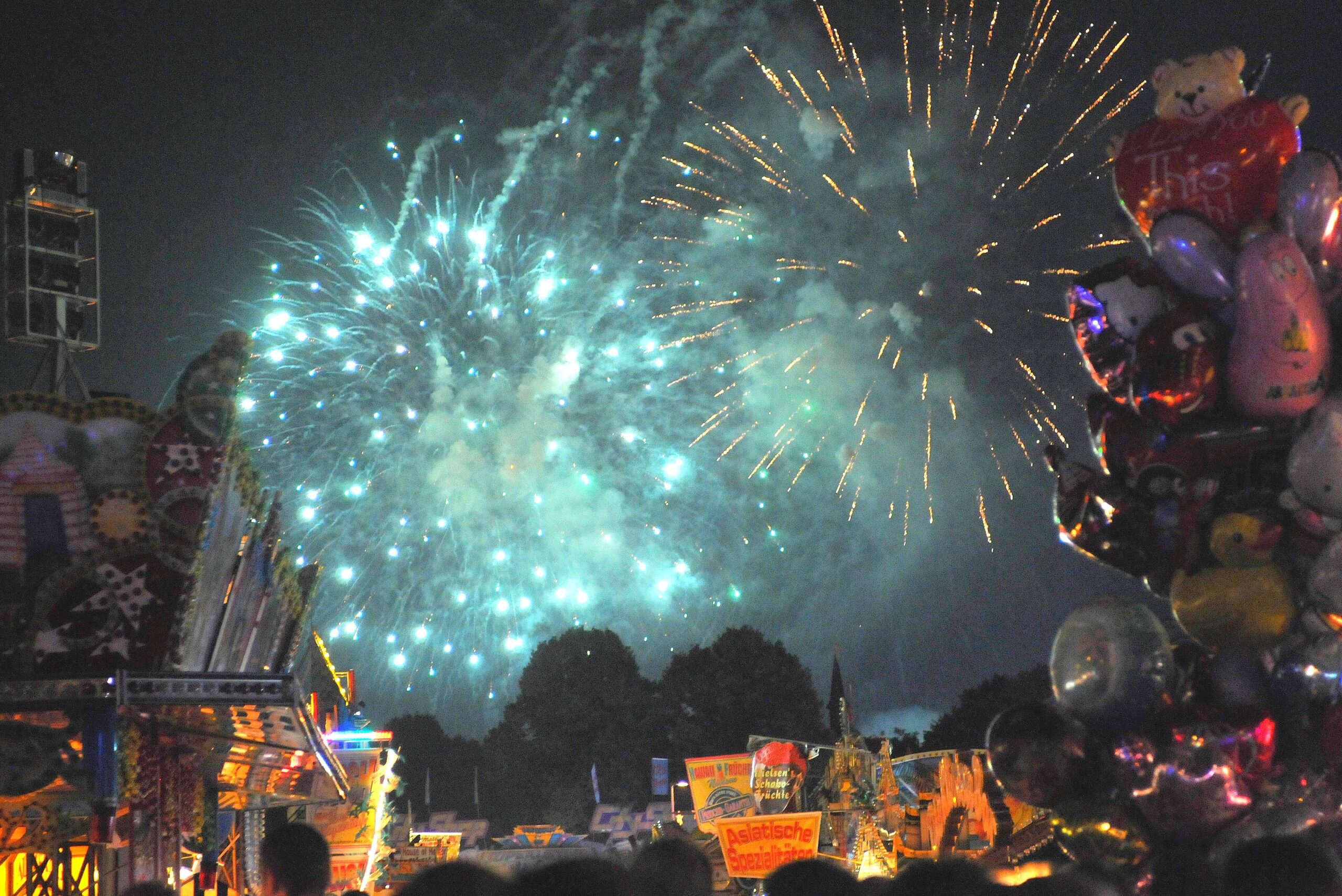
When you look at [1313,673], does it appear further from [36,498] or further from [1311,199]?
[36,498]

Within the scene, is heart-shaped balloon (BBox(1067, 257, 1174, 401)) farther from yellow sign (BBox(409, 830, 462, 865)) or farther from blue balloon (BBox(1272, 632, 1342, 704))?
yellow sign (BBox(409, 830, 462, 865))

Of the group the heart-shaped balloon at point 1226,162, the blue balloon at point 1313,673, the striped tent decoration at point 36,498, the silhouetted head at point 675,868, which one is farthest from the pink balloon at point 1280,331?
the striped tent decoration at point 36,498

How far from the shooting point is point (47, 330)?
41.3 ft

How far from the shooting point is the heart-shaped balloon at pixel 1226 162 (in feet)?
27.3

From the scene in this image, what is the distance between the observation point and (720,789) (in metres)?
25.3

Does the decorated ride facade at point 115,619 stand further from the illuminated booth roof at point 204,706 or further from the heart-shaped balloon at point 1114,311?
the heart-shaped balloon at point 1114,311

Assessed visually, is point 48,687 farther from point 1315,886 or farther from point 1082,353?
point 1315,886

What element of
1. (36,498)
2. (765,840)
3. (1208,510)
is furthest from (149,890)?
(765,840)

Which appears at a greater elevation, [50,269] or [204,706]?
[50,269]

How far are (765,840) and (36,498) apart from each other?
10054 millimetres

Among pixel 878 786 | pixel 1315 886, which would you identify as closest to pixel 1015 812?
pixel 878 786

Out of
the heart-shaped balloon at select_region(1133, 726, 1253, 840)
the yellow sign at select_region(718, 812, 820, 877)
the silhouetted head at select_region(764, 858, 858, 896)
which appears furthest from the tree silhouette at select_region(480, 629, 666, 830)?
the silhouetted head at select_region(764, 858, 858, 896)

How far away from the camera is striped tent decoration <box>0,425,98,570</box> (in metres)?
9.98

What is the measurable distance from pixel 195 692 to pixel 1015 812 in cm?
1560
